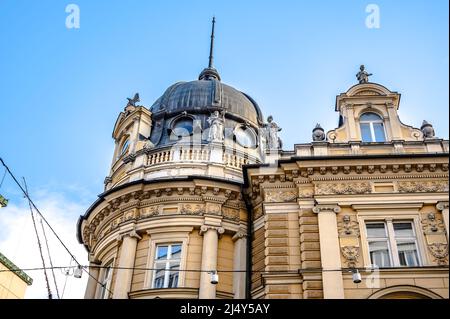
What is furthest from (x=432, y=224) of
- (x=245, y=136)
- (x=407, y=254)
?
(x=245, y=136)

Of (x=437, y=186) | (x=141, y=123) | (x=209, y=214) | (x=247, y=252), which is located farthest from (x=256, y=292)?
(x=141, y=123)

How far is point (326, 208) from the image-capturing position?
17.2m

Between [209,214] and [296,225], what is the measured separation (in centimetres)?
381

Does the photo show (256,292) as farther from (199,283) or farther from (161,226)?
(161,226)

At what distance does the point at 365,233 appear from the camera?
1681 cm

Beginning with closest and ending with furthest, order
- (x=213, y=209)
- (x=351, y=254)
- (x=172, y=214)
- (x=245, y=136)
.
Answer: (x=351, y=254) → (x=172, y=214) → (x=213, y=209) → (x=245, y=136)

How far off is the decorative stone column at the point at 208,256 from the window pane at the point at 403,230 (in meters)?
6.29

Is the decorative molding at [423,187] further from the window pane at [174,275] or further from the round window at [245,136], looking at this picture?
the round window at [245,136]

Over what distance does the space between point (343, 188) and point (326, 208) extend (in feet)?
3.32

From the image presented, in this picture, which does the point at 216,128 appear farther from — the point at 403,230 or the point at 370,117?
the point at 403,230

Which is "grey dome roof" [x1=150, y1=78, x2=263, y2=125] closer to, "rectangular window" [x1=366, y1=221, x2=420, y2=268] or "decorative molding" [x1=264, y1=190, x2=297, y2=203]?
"decorative molding" [x1=264, y1=190, x2=297, y2=203]

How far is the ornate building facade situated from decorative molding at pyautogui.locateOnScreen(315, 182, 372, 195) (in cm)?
4

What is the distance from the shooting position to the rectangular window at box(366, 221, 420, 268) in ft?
53.4

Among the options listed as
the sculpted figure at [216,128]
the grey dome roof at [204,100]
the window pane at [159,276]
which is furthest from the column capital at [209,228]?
the grey dome roof at [204,100]
